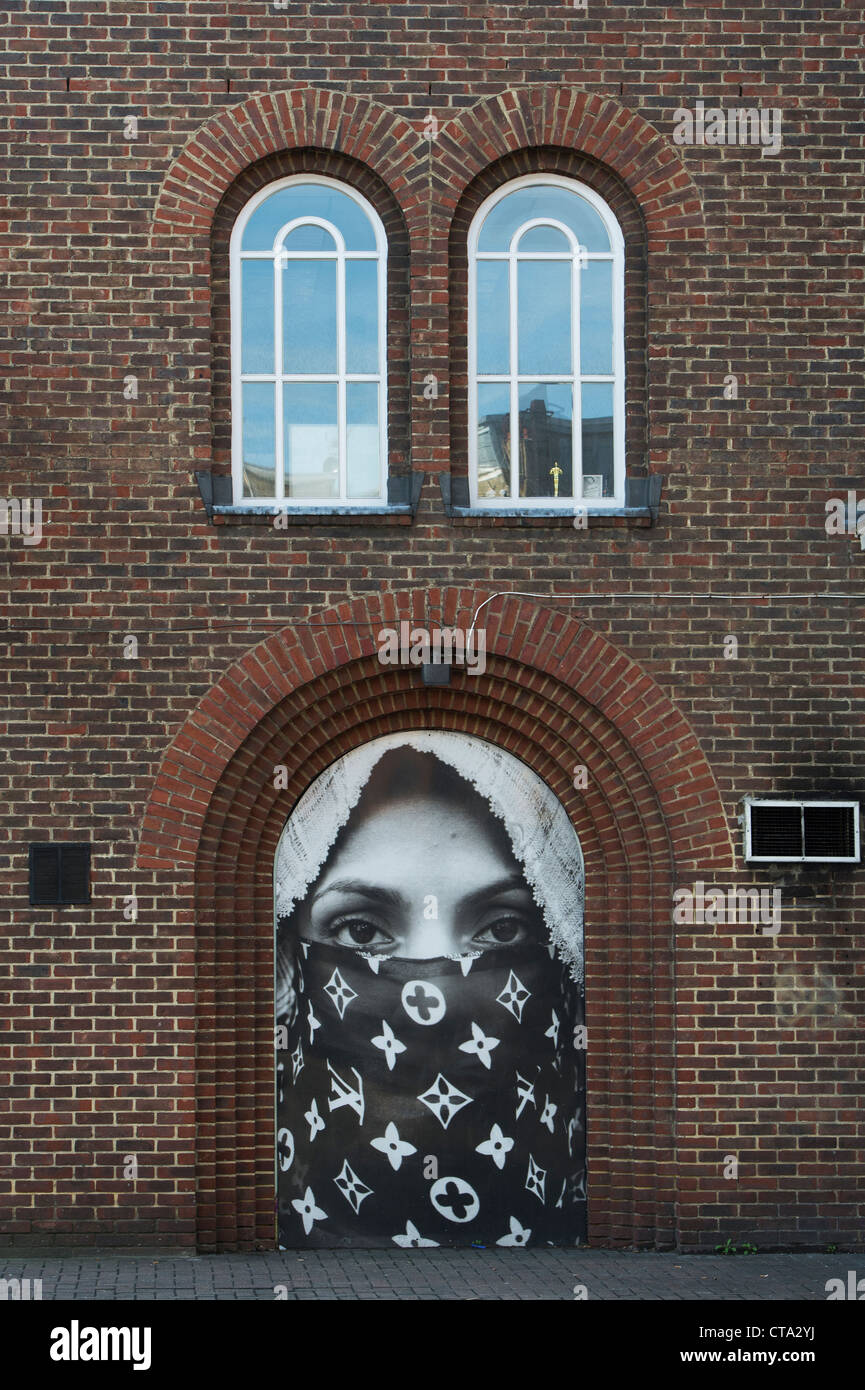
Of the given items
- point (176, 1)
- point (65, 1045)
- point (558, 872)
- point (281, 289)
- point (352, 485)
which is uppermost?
point (176, 1)

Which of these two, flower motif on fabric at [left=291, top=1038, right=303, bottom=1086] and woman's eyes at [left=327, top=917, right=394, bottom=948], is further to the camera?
woman's eyes at [left=327, top=917, right=394, bottom=948]

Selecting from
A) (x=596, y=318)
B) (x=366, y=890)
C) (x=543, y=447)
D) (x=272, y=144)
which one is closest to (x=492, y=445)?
(x=543, y=447)

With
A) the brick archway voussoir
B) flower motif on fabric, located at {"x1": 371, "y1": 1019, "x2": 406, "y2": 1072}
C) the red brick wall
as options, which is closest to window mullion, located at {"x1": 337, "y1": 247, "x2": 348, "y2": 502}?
the red brick wall

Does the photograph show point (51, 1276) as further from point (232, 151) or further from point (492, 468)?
point (232, 151)

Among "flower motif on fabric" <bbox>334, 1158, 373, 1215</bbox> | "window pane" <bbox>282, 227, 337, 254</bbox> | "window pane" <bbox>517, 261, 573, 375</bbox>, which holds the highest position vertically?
"window pane" <bbox>282, 227, 337, 254</bbox>

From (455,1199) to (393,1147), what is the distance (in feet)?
1.68

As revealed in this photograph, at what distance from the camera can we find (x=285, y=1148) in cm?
1115

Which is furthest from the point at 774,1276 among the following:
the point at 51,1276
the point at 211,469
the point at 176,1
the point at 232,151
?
the point at 176,1

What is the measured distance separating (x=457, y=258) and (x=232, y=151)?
61.5 inches

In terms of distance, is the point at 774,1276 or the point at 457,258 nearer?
the point at 774,1276

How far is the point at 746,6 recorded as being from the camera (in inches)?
448

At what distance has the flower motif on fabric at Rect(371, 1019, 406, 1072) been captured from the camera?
37.0 feet

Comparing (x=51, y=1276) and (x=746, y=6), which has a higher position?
(x=746, y=6)

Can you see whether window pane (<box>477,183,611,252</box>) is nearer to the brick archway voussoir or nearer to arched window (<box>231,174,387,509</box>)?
arched window (<box>231,174,387,509</box>)
